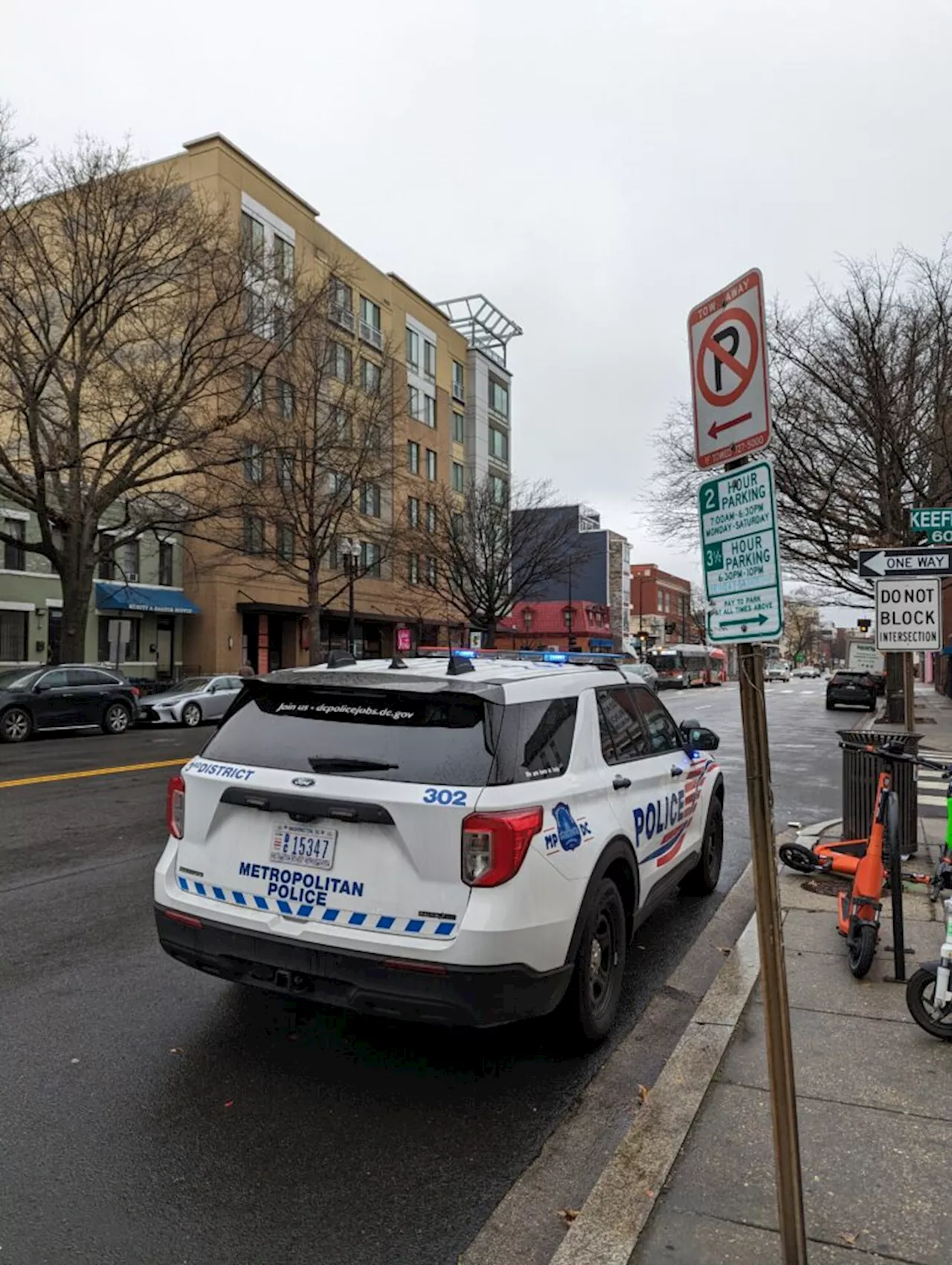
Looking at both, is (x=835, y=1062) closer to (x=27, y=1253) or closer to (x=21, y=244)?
(x=27, y=1253)

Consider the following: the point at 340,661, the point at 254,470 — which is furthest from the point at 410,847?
the point at 254,470

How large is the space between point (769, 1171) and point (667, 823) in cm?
239

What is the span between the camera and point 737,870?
24.4 ft

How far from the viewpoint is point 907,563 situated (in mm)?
8008

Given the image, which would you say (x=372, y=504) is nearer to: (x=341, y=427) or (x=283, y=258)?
(x=341, y=427)

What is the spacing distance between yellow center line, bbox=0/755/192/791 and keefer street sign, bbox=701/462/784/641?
10379mm

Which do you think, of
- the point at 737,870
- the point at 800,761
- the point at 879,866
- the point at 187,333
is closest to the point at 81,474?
the point at 187,333

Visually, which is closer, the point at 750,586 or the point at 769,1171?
the point at 750,586

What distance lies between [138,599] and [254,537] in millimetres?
4564

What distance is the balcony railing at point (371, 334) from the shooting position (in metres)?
41.4

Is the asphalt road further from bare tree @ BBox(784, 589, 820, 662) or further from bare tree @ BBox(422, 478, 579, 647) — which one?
bare tree @ BBox(784, 589, 820, 662)

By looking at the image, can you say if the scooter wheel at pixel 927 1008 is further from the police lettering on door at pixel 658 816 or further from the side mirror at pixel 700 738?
the side mirror at pixel 700 738

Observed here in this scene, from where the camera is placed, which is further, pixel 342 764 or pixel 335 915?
pixel 342 764

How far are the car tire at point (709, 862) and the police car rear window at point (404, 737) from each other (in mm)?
2886
